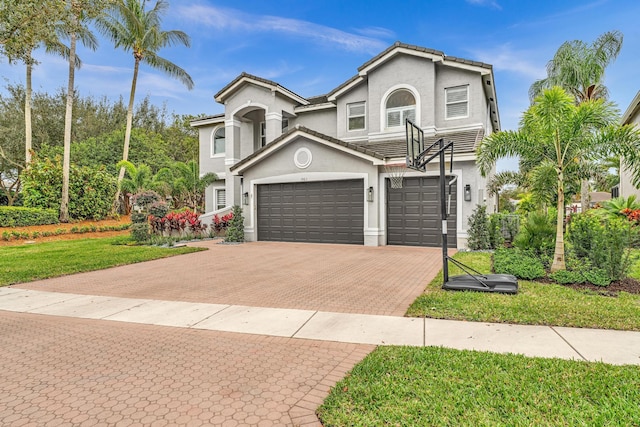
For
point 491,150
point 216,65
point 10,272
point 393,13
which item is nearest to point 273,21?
point 393,13

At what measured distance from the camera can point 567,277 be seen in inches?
294

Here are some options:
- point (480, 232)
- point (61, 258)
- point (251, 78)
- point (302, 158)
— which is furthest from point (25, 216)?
point (480, 232)

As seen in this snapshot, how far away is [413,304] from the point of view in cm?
607

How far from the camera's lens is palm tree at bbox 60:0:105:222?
476 inches

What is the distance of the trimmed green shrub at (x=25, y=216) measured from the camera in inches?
687

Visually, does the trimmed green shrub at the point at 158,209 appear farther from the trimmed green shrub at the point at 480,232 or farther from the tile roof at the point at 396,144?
the trimmed green shrub at the point at 480,232

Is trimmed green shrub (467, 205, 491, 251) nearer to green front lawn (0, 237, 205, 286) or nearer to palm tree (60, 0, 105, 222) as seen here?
green front lawn (0, 237, 205, 286)

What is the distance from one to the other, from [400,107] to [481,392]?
1471 cm

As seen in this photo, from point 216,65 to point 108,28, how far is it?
24.3 feet

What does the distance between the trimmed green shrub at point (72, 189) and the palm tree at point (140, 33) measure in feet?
4.19

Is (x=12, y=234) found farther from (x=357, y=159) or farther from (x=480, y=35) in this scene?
(x=480, y=35)

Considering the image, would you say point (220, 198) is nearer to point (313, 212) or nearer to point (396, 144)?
point (313, 212)

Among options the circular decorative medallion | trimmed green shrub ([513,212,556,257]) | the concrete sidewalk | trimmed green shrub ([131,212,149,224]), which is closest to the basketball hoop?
the circular decorative medallion

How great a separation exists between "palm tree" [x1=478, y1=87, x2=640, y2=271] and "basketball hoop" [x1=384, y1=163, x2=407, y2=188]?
16.2 feet
